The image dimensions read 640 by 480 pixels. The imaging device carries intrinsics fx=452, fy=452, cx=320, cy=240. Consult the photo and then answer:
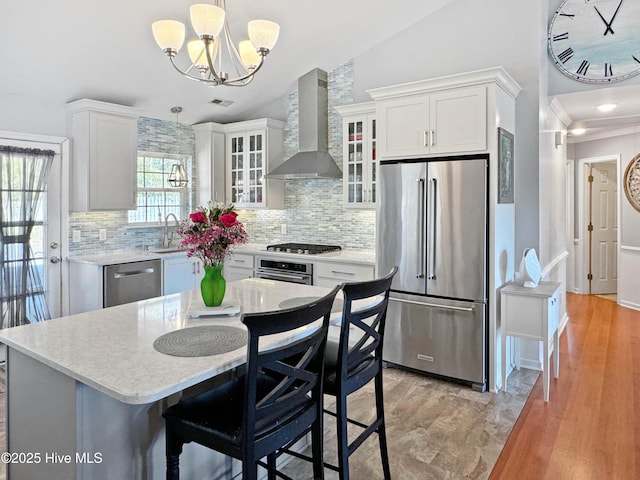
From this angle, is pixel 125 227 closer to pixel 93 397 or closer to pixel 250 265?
pixel 250 265

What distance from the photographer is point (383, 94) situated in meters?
3.79

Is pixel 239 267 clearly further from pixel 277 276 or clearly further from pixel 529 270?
pixel 529 270

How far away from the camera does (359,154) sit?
4594 millimetres

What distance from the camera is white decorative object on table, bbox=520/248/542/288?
3.54 meters

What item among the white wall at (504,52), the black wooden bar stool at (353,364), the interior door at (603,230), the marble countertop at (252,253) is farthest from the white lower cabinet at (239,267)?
the interior door at (603,230)

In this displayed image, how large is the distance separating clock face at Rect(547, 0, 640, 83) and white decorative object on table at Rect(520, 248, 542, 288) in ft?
5.45

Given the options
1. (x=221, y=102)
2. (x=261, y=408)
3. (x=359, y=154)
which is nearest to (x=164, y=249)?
(x=221, y=102)

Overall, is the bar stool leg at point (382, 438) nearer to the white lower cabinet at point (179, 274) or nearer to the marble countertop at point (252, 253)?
the marble countertop at point (252, 253)

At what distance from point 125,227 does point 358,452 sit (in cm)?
366

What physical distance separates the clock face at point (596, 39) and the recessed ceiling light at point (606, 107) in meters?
0.72

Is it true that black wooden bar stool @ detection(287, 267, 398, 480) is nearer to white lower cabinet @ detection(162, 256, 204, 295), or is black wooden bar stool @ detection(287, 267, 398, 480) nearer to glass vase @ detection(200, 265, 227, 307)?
glass vase @ detection(200, 265, 227, 307)

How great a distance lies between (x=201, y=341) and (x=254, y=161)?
3836mm

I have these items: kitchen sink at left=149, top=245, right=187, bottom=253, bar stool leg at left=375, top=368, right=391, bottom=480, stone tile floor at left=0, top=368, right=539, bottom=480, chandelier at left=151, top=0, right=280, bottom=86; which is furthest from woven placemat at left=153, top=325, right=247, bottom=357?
A: kitchen sink at left=149, top=245, right=187, bottom=253

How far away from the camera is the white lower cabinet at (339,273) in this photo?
13.7 ft
